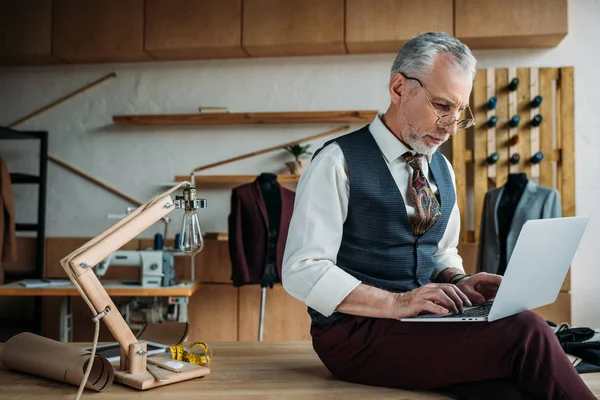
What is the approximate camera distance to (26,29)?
4449 millimetres

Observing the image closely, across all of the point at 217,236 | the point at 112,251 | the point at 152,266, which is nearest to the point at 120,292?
the point at 152,266

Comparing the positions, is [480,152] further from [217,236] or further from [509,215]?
[217,236]

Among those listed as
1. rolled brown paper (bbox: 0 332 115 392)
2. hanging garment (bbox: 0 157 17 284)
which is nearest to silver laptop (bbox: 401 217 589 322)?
rolled brown paper (bbox: 0 332 115 392)

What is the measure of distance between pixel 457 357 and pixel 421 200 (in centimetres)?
48

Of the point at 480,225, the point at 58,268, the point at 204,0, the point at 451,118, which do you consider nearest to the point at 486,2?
the point at 480,225

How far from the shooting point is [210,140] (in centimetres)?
455

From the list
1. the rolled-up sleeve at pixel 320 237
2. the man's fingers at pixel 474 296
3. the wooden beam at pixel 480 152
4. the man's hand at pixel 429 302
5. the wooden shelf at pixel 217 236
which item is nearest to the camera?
the man's hand at pixel 429 302

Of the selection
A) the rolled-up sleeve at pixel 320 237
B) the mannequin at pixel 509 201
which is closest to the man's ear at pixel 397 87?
the rolled-up sleeve at pixel 320 237

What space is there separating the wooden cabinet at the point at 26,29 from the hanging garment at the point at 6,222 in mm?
863

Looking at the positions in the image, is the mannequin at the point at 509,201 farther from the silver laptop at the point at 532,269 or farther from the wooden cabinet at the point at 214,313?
the silver laptop at the point at 532,269

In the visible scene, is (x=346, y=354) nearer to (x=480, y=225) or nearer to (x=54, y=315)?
(x=480, y=225)

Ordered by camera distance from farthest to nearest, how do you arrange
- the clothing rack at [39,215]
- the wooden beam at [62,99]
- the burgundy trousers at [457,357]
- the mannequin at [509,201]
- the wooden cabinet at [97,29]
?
1. the wooden beam at [62,99]
2. the clothing rack at [39,215]
3. the wooden cabinet at [97,29]
4. the mannequin at [509,201]
5. the burgundy trousers at [457,357]

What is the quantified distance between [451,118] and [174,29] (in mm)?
3122

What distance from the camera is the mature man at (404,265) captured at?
53.9 inches
